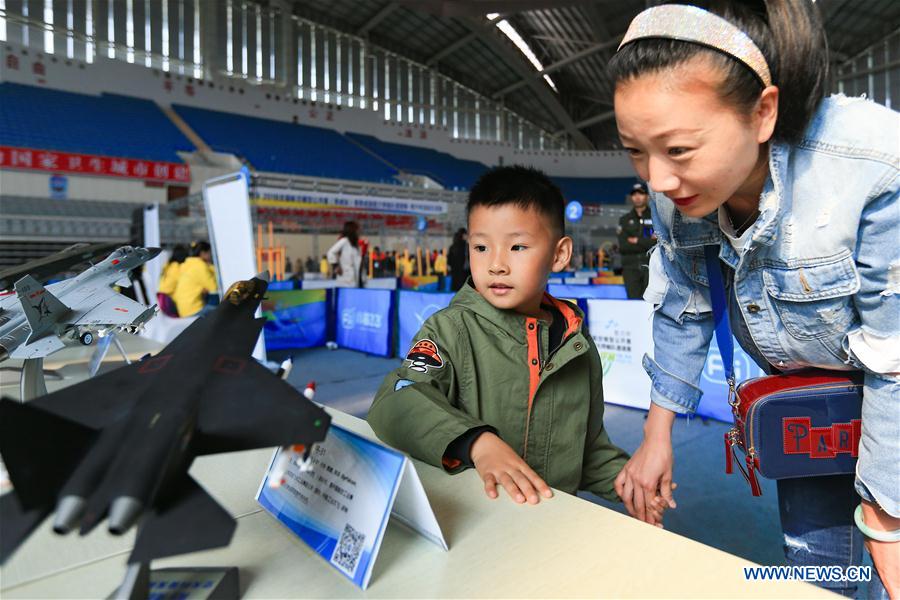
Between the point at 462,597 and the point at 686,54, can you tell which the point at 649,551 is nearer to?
the point at 462,597

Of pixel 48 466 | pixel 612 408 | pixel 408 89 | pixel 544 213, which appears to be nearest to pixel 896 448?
pixel 544 213

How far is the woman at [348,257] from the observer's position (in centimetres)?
684

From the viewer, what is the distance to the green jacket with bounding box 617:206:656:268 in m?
4.79

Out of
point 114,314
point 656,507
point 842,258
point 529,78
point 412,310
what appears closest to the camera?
point 842,258

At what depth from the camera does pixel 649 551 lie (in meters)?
0.60

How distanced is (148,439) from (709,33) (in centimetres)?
75

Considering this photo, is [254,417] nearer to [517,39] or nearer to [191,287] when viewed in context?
[191,287]

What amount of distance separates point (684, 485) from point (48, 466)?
2506 mm

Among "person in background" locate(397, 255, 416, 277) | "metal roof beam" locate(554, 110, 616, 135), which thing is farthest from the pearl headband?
"metal roof beam" locate(554, 110, 616, 135)

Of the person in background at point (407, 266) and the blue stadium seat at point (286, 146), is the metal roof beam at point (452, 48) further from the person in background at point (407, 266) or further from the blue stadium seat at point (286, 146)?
the person in background at point (407, 266)

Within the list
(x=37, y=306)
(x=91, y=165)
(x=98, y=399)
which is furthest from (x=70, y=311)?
(x=91, y=165)

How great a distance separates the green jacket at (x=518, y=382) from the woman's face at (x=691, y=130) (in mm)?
423

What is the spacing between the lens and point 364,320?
588 cm

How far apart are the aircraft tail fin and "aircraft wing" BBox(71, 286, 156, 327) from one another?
39mm
